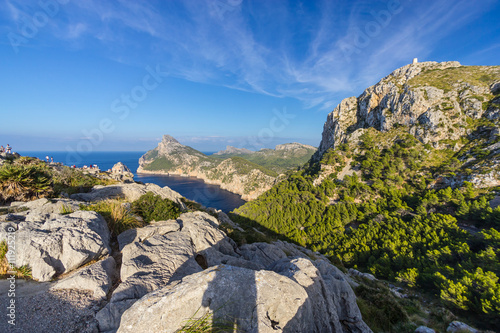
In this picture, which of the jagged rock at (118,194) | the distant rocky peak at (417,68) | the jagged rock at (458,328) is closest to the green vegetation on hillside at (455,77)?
the distant rocky peak at (417,68)

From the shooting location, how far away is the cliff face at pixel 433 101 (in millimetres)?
52594

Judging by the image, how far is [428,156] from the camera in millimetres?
51844

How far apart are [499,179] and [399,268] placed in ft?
105

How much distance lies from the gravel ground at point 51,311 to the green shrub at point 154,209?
575 cm

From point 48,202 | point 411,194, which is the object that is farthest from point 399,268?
point 48,202

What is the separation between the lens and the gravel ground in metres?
3.77

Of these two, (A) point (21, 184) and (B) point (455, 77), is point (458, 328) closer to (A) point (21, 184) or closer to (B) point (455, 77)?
(A) point (21, 184)

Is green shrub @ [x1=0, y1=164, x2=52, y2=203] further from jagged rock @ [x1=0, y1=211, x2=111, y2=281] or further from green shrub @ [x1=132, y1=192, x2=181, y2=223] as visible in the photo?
green shrub @ [x1=132, y1=192, x2=181, y2=223]

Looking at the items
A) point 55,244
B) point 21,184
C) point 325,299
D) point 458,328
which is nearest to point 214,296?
point 325,299

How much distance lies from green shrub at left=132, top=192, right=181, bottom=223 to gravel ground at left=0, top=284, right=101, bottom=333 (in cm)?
575


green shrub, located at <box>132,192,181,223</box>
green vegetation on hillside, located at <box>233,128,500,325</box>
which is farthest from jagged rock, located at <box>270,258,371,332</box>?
green vegetation on hillside, located at <box>233,128,500,325</box>

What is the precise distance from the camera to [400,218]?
39.1m

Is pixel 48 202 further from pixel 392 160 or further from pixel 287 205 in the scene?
pixel 392 160

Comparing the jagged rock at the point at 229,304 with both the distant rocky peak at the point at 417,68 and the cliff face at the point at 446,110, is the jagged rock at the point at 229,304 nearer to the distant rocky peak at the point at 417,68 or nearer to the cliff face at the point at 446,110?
the cliff face at the point at 446,110
